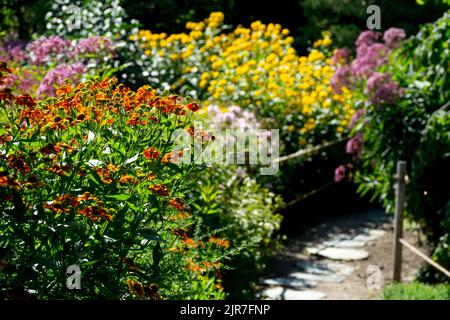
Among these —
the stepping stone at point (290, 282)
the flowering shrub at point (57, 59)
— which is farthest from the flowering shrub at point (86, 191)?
the stepping stone at point (290, 282)

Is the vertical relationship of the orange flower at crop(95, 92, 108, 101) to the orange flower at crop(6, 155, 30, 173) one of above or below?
above

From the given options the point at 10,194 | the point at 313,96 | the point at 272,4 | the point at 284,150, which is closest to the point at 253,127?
the point at 284,150

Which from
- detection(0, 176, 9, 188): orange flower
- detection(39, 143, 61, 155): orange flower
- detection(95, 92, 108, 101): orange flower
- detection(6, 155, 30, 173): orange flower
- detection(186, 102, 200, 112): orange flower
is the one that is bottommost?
detection(0, 176, 9, 188): orange flower

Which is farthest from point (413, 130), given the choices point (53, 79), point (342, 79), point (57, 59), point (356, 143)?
point (53, 79)

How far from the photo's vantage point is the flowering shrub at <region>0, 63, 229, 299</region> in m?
2.19

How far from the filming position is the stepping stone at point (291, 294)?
17.5 feet

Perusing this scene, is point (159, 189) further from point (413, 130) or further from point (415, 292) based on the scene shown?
point (413, 130)

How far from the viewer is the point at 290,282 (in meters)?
5.77

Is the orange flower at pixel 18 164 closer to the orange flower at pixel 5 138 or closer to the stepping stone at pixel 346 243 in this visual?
the orange flower at pixel 5 138

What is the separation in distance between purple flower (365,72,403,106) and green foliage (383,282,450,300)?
1541mm

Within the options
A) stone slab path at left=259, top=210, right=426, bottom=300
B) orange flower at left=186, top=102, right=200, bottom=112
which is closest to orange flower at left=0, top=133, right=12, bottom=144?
orange flower at left=186, top=102, right=200, bottom=112

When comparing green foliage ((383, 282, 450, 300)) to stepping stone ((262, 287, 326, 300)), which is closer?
green foliage ((383, 282, 450, 300))

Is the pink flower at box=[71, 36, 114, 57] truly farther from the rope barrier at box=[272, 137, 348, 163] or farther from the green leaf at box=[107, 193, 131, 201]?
the green leaf at box=[107, 193, 131, 201]

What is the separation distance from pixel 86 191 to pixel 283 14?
12.7m
